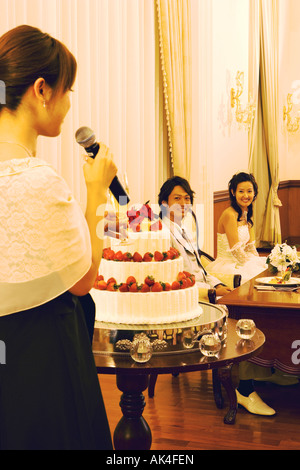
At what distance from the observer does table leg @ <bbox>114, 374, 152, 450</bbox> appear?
101 inches

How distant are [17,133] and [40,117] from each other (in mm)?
64

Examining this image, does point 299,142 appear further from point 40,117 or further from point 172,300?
point 40,117

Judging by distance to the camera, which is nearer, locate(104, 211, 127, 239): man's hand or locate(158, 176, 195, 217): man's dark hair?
locate(104, 211, 127, 239): man's hand

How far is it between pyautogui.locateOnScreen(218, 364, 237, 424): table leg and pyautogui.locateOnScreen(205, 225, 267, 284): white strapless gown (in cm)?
197

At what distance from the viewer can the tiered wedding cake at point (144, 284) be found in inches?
105

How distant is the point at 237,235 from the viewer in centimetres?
609

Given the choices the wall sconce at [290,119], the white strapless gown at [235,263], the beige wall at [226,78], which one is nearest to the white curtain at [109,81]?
the white strapless gown at [235,263]

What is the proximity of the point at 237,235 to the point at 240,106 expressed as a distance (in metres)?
3.97

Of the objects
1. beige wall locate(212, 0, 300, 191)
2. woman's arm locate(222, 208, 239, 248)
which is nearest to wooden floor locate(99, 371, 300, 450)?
woman's arm locate(222, 208, 239, 248)

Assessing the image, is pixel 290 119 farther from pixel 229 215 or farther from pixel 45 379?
pixel 45 379

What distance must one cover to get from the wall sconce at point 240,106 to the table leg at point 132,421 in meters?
7.07

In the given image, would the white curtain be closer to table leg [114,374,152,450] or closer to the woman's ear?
table leg [114,374,152,450]

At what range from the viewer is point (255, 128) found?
1068 cm
